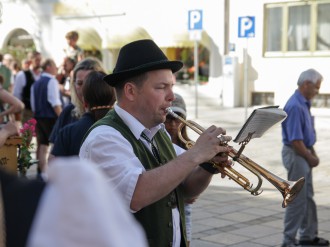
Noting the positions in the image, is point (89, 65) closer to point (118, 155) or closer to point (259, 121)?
point (259, 121)

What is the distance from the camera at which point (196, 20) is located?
59.5 feet

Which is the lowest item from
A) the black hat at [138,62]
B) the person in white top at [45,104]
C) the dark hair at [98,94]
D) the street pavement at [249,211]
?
the street pavement at [249,211]

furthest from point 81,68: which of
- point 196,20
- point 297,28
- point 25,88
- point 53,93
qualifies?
point 297,28

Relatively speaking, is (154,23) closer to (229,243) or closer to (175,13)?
(175,13)

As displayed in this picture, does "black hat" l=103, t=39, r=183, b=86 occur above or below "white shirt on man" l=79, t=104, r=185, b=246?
above

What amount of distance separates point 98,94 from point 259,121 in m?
1.34

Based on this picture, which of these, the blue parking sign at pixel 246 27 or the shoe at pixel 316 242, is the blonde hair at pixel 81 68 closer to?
the shoe at pixel 316 242

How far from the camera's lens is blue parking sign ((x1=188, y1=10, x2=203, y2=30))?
59.1 feet

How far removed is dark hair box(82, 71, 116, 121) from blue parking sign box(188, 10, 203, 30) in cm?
1372

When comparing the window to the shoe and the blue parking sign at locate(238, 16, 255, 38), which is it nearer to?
the blue parking sign at locate(238, 16, 255, 38)

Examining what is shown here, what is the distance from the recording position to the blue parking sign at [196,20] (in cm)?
1800

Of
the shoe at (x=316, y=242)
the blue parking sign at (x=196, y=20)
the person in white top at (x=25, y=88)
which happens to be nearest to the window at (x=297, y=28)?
the blue parking sign at (x=196, y=20)

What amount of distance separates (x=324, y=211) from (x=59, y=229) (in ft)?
25.9

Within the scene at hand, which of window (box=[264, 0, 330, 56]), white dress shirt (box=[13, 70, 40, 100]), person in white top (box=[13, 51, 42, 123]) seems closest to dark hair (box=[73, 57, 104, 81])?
person in white top (box=[13, 51, 42, 123])
